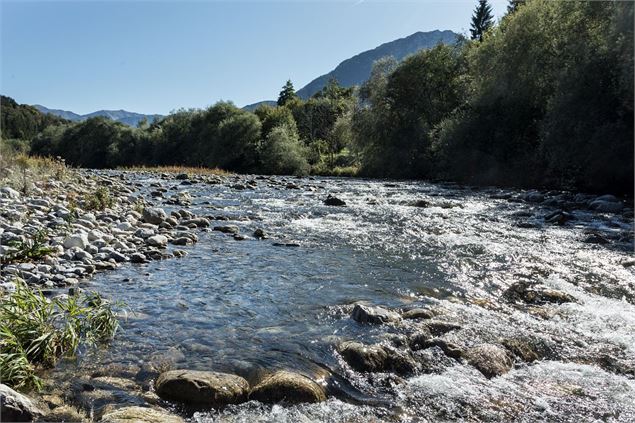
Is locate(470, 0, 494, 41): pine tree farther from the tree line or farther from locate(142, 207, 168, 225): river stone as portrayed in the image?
locate(142, 207, 168, 225): river stone

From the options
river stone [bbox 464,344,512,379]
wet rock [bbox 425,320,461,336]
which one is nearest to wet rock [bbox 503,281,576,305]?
wet rock [bbox 425,320,461,336]

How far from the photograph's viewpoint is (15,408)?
3.72 meters

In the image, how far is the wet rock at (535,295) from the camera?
7.51 meters

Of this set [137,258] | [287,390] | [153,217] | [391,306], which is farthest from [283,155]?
[287,390]

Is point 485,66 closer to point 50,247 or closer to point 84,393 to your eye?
point 50,247

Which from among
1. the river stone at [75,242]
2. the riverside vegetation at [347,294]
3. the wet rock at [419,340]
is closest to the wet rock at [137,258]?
the riverside vegetation at [347,294]

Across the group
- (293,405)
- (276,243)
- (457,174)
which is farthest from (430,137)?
(293,405)

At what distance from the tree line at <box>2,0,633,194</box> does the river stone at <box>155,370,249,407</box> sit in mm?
21577

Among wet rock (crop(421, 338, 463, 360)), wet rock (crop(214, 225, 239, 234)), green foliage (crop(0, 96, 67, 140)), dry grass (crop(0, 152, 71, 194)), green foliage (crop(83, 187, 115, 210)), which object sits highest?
green foliage (crop(0, 96, 67, 140))

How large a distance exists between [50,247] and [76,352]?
4585 mm

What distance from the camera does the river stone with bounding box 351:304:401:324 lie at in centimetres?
660

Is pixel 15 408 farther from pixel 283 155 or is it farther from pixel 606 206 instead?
pixel 283 155

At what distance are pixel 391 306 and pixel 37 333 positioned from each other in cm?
502

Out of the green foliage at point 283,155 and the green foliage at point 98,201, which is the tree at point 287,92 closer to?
the green foliage at point 283,155
